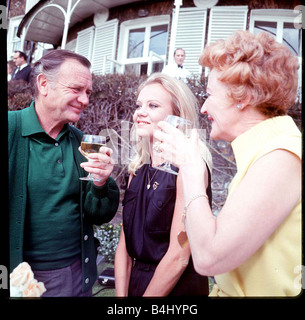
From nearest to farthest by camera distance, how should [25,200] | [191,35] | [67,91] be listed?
[25,200] → [67,91] → [191,35]

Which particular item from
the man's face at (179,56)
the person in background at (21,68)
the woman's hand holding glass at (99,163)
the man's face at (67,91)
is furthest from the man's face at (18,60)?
the man's face at (179,56)

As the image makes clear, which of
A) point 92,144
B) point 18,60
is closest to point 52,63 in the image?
point 18,60

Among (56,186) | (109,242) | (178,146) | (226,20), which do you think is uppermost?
(226,20)

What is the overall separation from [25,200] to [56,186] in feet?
0.38

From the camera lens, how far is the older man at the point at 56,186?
0.88 m

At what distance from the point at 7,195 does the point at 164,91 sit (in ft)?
2.08

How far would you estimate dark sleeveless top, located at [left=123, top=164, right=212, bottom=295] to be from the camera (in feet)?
3.04

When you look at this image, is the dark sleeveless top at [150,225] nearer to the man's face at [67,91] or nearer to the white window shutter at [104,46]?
the man's face at [67,91]

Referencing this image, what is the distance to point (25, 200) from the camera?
34.0 inches

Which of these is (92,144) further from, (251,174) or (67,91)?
(251,174)

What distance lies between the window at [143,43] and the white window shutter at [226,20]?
21 cm

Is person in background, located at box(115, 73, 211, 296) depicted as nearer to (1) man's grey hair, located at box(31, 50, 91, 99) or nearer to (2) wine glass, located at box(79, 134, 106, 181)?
(2) wine glass, located at box(79, 134, 106, 181)

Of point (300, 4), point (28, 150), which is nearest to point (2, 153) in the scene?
point (28, 150)
